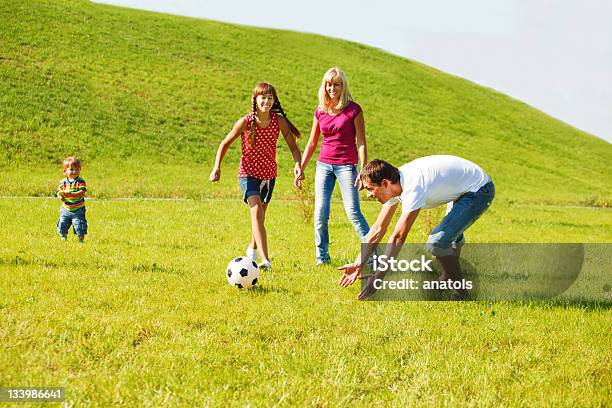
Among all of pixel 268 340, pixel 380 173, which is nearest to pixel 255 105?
pixel 380 173

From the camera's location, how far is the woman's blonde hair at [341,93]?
8.83 metres

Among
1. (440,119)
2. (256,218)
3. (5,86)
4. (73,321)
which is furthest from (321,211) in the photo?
(440,119)

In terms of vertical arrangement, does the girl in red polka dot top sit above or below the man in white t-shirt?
above

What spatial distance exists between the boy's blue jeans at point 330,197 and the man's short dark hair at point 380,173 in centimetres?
249

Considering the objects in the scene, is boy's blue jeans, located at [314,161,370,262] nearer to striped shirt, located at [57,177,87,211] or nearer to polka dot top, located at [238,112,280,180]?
polka dot top, located at [238,112,280,180]

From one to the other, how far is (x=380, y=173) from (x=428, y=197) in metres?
0.74

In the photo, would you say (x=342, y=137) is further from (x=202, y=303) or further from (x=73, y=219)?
(x=73, y=219)

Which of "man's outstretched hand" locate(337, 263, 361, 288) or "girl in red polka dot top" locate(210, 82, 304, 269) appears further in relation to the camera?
"girl in red polka dot top" locate(210, 82, 304, 269)

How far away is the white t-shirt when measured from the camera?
6.45 m

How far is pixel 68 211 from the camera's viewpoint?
11.2 m

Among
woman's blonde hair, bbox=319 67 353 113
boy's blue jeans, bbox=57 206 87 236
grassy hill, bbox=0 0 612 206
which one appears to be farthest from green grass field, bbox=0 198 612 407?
grassy hill, bbox=0 0 612 206

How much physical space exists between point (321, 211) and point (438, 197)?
291 centimetres

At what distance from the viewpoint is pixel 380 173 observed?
6531 millimetres

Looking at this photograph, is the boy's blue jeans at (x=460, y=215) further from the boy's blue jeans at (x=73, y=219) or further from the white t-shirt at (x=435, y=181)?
the boy's blue jeans at (x=73, y=219)
